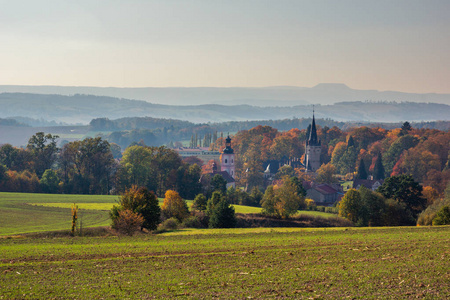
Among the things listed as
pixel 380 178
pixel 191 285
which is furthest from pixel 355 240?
pixel 380 178

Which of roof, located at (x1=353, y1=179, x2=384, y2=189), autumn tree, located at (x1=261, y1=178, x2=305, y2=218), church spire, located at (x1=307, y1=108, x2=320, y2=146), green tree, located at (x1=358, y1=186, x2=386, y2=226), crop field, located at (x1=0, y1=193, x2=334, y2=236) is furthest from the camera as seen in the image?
church spire, located at (x1=307, y1=108, x2=320, y2=146)

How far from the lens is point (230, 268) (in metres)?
23.4

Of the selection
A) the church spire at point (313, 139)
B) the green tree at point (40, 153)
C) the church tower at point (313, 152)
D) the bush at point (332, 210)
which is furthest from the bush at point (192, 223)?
the church spire at point (313, 139)

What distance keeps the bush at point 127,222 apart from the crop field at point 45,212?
28.9ft

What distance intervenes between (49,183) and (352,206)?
49539 millimetres

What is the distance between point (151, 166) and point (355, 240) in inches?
2740

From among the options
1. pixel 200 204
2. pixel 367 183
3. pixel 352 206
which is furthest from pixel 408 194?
pixel 367 183

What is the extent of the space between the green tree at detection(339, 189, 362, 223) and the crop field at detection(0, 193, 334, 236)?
1435 centimetres

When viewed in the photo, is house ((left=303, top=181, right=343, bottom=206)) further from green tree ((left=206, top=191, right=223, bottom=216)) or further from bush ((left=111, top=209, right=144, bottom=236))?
bush ((left=111, top=209, right=144, bottom=236))

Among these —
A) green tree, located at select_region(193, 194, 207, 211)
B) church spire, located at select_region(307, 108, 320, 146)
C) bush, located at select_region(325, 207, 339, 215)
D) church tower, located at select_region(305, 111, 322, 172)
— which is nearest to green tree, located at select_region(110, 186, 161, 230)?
green tree, located at select_region(193, 194, 207, 211)

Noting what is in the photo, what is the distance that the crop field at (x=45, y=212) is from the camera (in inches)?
2024

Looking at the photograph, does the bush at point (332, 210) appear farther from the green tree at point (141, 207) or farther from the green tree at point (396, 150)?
the green tree at point (396, 150)

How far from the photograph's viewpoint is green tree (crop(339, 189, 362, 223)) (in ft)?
216

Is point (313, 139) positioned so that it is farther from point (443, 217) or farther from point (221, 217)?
point (443, 217)
